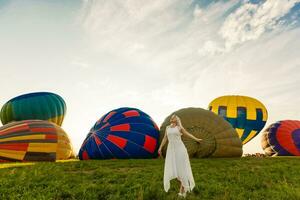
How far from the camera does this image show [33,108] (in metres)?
21.2

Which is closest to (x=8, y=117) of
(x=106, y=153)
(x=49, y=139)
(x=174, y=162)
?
(x=49, y=139)

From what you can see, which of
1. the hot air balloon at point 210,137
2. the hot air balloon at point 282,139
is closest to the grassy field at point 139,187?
the hot air balloon at point 210,137

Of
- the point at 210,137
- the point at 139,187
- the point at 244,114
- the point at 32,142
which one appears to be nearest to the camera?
the point at 139,187

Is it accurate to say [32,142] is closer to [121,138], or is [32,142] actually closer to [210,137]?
[121,138]

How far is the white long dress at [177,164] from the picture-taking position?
5637mm

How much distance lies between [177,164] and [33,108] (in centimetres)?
1792

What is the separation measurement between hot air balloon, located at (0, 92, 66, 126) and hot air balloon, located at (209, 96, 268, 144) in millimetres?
13129

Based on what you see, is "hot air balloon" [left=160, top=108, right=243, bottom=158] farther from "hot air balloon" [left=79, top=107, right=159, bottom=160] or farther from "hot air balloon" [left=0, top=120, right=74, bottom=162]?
"hot air balloon" [left=0, top=120, right=74, bottom=162]

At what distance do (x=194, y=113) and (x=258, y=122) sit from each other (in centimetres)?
1196

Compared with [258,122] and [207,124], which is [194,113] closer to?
[207,124]

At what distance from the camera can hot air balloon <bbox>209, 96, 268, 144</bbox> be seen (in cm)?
2300

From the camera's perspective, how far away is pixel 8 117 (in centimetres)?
2178

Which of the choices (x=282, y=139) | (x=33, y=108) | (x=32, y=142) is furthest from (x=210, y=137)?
(x=33, y=108)

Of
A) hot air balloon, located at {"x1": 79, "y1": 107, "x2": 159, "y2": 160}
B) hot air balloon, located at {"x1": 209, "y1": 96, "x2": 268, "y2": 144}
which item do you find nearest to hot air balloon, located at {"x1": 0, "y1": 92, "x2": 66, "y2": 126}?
hot air balloon, located at {"x1": 79, "y1": 107, "x2": 159, "y2": 160}
